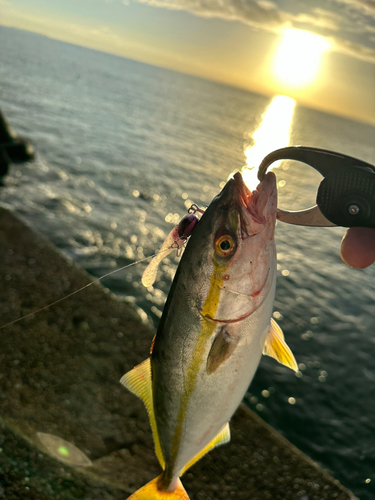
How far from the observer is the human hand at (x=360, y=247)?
3.12 m

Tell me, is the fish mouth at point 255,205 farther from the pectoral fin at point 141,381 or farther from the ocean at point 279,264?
the ocean at point 279,264

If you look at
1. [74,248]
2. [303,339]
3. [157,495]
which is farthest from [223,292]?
[74,248]

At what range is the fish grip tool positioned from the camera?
2.51 metres

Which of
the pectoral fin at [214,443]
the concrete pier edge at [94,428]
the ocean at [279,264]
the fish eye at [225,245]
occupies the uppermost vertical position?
the fish eye at [225,245]

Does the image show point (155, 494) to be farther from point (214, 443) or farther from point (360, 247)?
point (360, 247)

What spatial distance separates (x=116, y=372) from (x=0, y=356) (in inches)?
63.6

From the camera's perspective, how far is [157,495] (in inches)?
108

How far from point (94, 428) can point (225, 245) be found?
11.3ft

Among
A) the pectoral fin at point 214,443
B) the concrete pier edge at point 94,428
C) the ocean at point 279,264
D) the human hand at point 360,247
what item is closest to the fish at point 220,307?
the pectoral fin at point 214,443

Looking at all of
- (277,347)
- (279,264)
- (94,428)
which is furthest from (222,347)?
(279,264)

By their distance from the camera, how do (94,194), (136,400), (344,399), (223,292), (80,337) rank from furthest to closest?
1. (94,194)
2. (344,399)
3. (80,337)
4. (136,400)
5. (223,292)

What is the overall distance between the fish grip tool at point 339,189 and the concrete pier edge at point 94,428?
3280 mm

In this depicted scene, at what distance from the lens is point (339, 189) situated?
263cm

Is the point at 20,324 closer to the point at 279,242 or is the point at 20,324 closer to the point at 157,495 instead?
the point at 157,495
